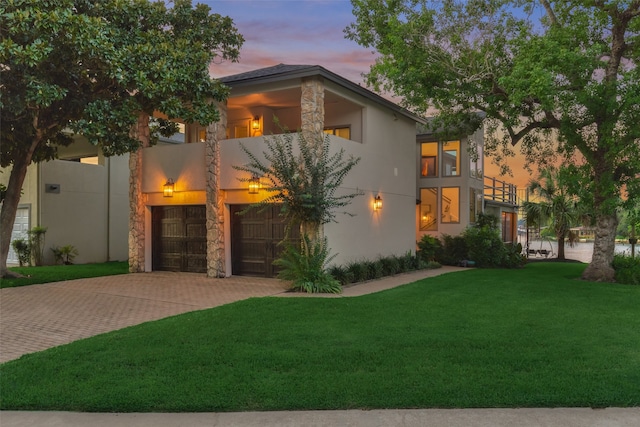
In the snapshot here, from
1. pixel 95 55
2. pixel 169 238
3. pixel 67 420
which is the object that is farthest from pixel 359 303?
pixel 169 238

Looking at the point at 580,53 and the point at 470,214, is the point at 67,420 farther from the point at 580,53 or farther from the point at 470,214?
the point at 470,214

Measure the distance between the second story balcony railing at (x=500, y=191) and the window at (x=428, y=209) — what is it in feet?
11.1

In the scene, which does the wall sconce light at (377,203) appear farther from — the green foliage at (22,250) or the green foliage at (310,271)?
the green foliage at (22,250)

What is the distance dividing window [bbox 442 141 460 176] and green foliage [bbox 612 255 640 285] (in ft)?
24.2

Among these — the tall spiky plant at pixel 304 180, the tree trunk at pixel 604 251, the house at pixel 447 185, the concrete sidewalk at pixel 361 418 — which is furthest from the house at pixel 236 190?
the concrete sidewalk at pixel 361 418

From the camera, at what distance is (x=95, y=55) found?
9.34m

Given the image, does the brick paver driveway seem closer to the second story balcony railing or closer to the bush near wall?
the bush near wall

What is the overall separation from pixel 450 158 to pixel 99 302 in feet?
52.2

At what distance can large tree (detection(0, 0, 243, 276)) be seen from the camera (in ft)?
28.9

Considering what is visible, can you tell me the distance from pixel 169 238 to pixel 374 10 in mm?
10628

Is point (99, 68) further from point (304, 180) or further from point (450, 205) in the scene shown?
point (450, 205)

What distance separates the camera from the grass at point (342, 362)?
165 inches

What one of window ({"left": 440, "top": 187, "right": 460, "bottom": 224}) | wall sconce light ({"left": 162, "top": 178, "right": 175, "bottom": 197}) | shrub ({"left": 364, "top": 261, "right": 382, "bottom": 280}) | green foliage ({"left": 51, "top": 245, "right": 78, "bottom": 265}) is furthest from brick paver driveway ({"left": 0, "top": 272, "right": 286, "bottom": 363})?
window ({"left": 440, "top": 187, "right": 460, "bottom": 224})

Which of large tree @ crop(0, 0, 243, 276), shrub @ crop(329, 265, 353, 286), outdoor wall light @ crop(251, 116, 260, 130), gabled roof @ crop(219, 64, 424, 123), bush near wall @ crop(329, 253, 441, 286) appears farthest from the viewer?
outdoor wall light @ crop(251, 116, 260, 130)
